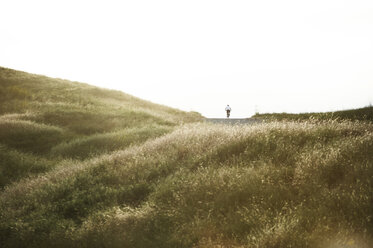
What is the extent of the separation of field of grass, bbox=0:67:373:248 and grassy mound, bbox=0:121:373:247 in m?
0.02

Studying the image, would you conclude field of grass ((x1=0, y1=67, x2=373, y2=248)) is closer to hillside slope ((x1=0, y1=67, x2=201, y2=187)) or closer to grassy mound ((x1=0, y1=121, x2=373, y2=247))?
grassy mound ((x1=0, y1=121, x2=373, y2=247))

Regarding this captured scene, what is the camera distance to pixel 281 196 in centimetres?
464

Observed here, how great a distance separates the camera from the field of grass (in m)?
3.93

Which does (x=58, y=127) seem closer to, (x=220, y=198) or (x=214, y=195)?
(x=214, y=195)

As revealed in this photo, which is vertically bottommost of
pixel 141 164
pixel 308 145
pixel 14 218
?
pixel 14 218

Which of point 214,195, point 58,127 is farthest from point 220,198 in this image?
point 58,127

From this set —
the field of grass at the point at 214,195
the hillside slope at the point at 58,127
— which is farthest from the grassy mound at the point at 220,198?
the hillside slope at the point at 58,127

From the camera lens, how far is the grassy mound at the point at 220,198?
3.92 meters

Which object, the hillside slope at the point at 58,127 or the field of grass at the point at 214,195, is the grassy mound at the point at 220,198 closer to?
the field of grass at the point at 214,195

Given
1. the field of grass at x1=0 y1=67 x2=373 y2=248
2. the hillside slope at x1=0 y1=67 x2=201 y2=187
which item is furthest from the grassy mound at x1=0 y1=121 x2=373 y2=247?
the hillside slope at x1=0 y1=67 x2=201 y2=187

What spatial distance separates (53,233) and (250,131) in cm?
546

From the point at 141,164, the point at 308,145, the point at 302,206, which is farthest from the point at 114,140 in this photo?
the point at 302,206

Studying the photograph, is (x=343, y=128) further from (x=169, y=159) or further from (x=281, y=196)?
(x=169, y=159)

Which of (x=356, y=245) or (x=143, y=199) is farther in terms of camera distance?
(x=143, y=199)
